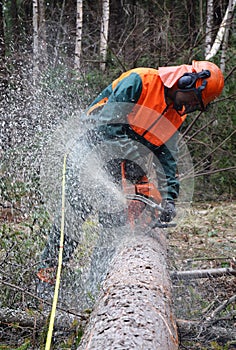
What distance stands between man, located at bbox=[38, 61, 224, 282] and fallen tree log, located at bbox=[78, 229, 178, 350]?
0.70 m

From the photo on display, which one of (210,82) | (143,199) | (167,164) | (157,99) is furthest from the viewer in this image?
(167,164)

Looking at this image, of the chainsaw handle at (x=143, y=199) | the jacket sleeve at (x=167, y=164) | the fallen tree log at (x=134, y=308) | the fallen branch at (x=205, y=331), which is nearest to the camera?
the fallen tree log at (x=134, y=308)

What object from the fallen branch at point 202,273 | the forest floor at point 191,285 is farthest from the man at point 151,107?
the fallen branch at point 202,273

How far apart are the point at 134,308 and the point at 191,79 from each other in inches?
74.4

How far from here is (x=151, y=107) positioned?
11.1 feet

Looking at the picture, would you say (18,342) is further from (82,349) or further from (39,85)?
(39,85)

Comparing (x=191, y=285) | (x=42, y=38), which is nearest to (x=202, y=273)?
(x=191, y=285)

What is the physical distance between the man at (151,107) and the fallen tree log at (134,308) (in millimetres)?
705

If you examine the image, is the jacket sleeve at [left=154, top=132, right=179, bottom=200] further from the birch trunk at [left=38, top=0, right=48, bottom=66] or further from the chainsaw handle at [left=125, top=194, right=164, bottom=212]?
A: the birch trunk at [left=38, top=0, right=48, bottom=66]

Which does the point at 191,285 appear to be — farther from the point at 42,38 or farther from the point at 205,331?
the point at 42,38

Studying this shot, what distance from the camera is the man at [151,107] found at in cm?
323

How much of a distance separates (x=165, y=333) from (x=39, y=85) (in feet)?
20.7

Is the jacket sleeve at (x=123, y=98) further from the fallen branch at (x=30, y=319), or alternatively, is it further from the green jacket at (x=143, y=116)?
the fallen branch at (x=30, y=319)

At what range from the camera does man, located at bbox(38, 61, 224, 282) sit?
323 centimetres
